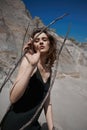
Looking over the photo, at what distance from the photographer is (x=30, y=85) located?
1.74m

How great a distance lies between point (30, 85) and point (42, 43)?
0.35 m

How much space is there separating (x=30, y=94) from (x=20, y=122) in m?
0.22

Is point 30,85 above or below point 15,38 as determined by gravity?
above

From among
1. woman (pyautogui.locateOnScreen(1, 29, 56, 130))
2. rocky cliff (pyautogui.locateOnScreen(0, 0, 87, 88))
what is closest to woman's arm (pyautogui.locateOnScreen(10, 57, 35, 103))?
woman (pyautogui.locateOnScreen(1, 29, 56, 130))

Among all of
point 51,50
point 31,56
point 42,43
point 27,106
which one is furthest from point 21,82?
point 51,50

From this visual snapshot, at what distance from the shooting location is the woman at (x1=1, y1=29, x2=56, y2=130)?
157cm

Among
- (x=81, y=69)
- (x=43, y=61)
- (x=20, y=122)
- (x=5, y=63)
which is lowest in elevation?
(x=81, y=69)

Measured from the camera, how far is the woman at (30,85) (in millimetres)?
1574

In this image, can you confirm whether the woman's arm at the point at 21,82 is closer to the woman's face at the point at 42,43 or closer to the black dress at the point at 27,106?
the black dress at the point at 27,106

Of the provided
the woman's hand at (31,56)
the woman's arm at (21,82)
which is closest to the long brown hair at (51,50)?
the woman's hand at (31,56)

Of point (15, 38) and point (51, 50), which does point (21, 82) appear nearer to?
point (51, 50)

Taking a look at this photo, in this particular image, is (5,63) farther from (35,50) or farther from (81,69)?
(35,50)

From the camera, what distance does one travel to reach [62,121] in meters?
4.22

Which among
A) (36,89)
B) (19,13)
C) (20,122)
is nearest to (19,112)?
(20,122)
